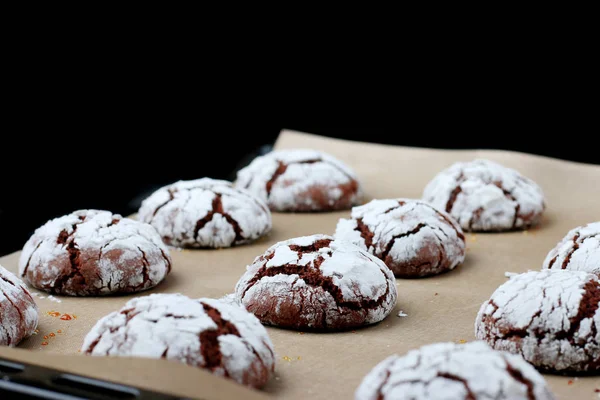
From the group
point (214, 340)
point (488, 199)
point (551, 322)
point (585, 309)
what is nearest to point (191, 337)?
point (214, 340)

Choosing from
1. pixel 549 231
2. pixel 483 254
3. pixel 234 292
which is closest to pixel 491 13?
pixel 549 231

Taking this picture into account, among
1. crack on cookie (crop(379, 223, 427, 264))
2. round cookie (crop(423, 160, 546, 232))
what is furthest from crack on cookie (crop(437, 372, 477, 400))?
round cookie (crop(423, 160, 546, 232))

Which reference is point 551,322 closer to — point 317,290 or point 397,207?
point 317,290

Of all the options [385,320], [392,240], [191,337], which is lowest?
[385,320]

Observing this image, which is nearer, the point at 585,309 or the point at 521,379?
the point at 521,379

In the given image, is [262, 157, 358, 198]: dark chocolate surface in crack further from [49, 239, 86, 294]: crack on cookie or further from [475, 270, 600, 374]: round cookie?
[475, 270, 600, 374]: round cookie

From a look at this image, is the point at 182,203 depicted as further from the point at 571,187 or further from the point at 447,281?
the point at 571,187
